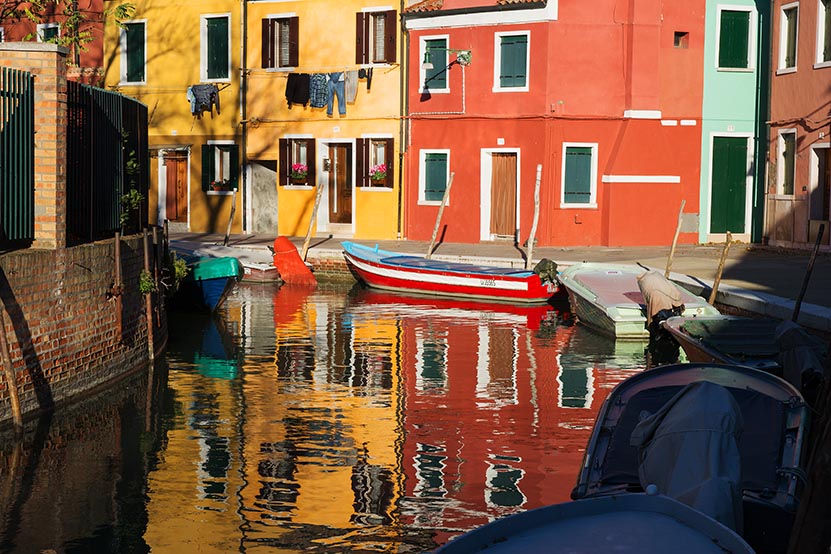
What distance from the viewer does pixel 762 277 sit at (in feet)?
77.3

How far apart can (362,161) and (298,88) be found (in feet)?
8.67

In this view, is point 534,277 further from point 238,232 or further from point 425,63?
point 238,232

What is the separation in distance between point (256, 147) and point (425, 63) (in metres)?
5.64

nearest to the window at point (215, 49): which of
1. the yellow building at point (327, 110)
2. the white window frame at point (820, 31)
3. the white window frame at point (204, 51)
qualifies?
the white window frame at point (204, 51)

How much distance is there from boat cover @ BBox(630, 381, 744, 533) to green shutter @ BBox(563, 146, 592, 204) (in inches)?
879

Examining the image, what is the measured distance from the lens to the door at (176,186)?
3612 cm

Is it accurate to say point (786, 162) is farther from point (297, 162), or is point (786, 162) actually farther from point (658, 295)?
point (297, 162)

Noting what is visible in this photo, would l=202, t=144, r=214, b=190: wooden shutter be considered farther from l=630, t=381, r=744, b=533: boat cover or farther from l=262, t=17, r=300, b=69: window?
l=630, t=381, r=744, b=533: boat cover

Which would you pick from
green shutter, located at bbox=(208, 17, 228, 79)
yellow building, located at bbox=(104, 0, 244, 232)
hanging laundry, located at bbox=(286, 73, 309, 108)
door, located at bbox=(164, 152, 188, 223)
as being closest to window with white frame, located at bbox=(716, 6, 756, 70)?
hanging laundry, located at bbox=(286, 73, 309, 108)

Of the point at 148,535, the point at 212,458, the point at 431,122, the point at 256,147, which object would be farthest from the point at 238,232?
the point at 148,535

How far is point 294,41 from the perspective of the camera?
34406mm

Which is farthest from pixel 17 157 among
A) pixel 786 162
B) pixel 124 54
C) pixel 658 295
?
pixel 124 54

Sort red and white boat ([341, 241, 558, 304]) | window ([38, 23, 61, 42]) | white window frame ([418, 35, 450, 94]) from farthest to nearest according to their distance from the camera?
window ([38, 23, 61, 42]), white window frame ([418, 35, 450, 94]), red and white boat ([341, 241, 558, 304])

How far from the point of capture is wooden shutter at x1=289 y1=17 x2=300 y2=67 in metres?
34.4
